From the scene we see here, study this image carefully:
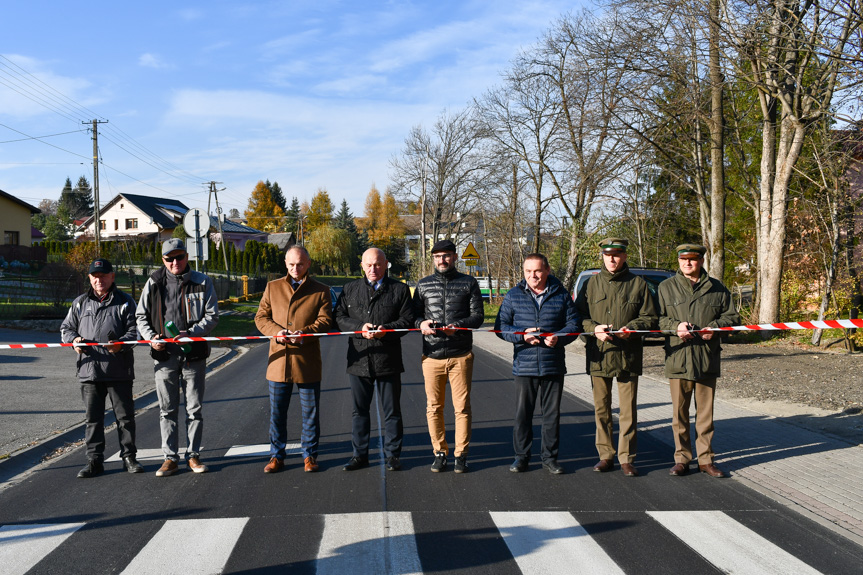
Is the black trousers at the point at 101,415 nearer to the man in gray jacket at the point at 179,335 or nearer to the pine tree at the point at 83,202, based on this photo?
the man in gray jacket at the point at 179,335

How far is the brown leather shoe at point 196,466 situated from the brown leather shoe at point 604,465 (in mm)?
3566

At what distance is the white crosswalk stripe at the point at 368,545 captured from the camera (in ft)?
14.3

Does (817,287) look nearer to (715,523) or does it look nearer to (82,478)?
(715,523)

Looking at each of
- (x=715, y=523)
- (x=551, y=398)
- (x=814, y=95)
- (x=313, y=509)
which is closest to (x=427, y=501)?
(x=313, y=509)

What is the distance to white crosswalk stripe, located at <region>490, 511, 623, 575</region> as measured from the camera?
4.38 metres

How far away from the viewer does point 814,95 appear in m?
15.6

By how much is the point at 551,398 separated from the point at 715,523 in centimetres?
190

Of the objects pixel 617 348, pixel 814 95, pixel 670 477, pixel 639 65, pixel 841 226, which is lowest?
pixel 670 477

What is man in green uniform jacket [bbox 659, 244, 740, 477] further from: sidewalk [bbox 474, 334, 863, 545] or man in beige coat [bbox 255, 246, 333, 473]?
man in beige coat [bbox 255, 246, 333, 473]

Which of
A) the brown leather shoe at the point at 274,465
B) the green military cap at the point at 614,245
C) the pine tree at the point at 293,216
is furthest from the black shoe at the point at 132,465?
the pine tree at the point at 293,216

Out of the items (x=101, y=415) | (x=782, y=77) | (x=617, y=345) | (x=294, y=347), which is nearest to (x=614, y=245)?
(x=617, y=345)

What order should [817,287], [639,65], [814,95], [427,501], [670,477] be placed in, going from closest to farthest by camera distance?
[427,501] → [670,477] → [814,95] → [639,65] → [817,287]

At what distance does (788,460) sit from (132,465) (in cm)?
614

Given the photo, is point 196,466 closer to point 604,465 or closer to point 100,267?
point 100,267
